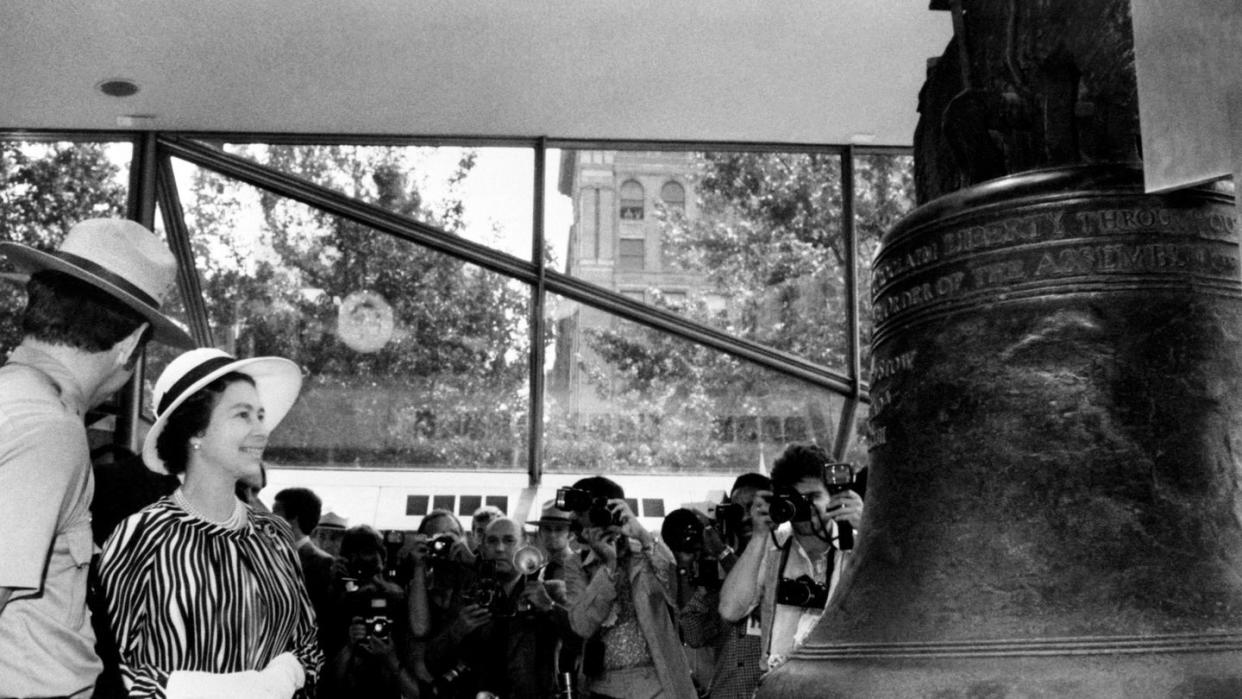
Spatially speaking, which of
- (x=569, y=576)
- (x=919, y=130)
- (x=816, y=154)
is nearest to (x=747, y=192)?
(x=816, y=154)

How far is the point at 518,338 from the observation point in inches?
330

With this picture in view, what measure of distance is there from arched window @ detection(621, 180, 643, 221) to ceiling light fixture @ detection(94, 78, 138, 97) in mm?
2917

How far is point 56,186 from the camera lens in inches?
332

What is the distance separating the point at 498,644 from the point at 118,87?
4.08 metres

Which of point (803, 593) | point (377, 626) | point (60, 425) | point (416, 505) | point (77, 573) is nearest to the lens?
point (60, 425)

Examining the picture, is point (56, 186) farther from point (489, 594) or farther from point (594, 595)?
point (594, 595)

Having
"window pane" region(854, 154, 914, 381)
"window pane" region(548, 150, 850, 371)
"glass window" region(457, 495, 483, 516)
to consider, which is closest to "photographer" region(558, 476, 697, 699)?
"glass window" region(457, 495, 483, 516)

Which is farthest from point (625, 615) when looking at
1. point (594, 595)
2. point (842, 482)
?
point (842, 482)

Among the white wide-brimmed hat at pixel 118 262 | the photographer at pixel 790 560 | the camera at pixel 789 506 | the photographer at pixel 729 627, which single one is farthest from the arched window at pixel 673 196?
the white wide-brimmed hat at pixel 118 262

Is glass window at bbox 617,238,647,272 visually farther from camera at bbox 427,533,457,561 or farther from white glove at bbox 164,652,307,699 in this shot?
white glove at bbox 164,652,307,699

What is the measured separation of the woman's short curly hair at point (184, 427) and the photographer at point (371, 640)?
8.24 feet

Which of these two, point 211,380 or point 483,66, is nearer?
point 211,380

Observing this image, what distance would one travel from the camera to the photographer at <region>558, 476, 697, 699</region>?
467cm

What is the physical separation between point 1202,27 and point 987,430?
0.46 m
